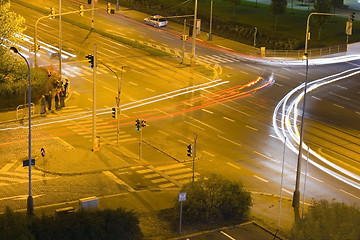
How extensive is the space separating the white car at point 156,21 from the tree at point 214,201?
52828 millimetres

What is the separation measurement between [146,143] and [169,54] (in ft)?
91.1

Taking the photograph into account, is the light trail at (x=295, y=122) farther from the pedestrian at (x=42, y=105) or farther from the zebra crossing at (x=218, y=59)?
the pedestrian at (x=42, y=105)

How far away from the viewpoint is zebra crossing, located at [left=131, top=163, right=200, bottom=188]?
145 feet

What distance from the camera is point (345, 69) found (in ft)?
250

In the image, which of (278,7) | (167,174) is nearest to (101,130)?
(167,174)

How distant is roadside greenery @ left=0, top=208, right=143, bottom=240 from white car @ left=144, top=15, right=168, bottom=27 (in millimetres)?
57012

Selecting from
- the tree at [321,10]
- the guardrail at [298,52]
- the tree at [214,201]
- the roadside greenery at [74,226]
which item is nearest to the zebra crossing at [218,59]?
the guardrail at [298,52]

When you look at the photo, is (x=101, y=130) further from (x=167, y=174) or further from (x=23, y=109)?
(x=167, y=174)

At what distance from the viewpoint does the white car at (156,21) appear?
89812mm

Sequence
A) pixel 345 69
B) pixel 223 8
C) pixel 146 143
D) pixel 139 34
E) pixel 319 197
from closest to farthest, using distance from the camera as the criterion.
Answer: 1. pixel 319 197
2. pixel 146 143
3. pixel 345 69
4. pixel 139 34
5. pixel 223 8

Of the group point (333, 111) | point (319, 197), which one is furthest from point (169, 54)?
point (319, 197)

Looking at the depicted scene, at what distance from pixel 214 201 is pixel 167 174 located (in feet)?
25.2

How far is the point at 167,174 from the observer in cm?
4550

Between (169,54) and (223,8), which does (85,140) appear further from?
(223,8)
